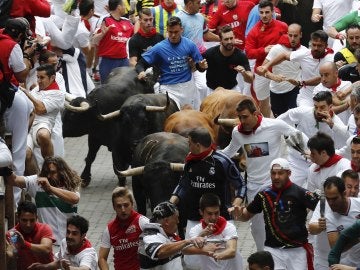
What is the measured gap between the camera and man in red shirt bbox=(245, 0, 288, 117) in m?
21.7

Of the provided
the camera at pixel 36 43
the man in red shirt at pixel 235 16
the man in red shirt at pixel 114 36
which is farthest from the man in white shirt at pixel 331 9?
the camera at pixel 36 43

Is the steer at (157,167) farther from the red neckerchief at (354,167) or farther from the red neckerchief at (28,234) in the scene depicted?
the red neckerchief at (28,234)

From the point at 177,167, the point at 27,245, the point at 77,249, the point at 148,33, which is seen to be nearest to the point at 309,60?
the point at 148,33

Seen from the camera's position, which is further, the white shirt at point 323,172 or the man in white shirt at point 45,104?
the man in white shirt at point 45,104

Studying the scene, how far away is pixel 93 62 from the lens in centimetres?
2589

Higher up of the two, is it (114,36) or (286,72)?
(286,72)

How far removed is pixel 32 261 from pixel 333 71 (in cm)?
568

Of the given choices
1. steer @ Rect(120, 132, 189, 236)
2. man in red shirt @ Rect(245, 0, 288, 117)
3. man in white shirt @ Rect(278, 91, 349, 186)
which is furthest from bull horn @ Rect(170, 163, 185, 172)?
man in red shirt @ Rect(245, 0, 288, 117)

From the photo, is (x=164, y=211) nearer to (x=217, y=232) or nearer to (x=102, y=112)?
(x=217, y=232)

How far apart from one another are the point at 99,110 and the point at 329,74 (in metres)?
3.73

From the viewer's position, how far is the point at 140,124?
1955 centimetres

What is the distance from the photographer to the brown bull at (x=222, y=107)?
19.2 metres

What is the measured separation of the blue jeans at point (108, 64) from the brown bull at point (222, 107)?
4.02 m

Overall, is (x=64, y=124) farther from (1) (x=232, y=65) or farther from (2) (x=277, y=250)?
(2) (x=277, y=250)
